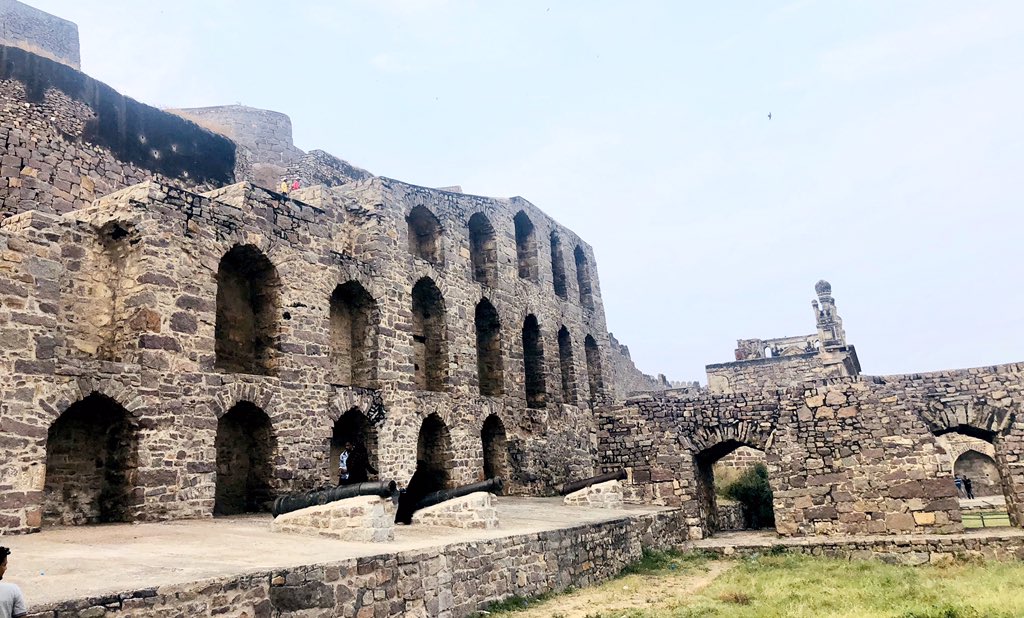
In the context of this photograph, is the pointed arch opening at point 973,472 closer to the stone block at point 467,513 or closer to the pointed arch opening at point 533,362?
the pointed arch opening at point 533,362

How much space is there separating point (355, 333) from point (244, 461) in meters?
3.83

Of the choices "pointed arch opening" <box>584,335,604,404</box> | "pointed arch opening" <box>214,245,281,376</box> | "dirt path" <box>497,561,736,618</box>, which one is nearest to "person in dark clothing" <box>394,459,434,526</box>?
"dirt path" <box>497,561,736,618</box>

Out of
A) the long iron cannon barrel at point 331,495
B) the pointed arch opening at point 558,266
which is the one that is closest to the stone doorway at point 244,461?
the long iron cannon barrel at point 331,495

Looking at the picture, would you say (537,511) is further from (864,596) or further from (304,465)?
(864,596)

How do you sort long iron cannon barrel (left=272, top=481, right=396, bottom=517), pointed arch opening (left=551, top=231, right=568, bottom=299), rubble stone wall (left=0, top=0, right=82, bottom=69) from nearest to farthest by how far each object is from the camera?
long iron cannon barrel (left=272, top=481, right=396, bottom=517) → pointed arch opening (left=551, top=231, right=568, bottom=299) → rubble stone wall (left=0, top=0, right=82, bottom=69)

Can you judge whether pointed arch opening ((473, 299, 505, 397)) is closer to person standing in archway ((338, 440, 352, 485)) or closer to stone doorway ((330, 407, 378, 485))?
person standing in archway ((338, 440, 352, 485))

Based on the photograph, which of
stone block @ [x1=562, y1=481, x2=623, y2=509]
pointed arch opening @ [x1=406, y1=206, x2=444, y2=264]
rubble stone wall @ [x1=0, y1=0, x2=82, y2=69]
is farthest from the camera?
rubble stone wall @ [x1=0, y1=0, x2=82, y2=69]

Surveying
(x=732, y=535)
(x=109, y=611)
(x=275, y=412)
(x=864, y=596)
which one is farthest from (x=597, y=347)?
(x=109, y=611)

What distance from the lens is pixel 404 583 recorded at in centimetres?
761

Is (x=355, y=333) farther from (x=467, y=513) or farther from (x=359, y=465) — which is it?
(x=467, y=513)

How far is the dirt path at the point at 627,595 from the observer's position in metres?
8.77

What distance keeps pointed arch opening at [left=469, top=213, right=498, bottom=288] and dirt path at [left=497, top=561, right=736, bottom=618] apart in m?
10.8

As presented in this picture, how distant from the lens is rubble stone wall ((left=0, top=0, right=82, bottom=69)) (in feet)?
88.6

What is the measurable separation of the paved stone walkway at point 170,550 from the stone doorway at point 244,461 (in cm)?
119
